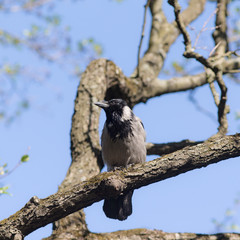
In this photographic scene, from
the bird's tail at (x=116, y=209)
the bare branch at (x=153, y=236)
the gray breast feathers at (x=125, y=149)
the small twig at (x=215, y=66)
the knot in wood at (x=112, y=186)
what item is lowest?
the bare branch at (x=153, y=236)

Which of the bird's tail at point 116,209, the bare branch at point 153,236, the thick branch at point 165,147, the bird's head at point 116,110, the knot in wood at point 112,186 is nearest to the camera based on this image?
the knot in wood at point 112,186

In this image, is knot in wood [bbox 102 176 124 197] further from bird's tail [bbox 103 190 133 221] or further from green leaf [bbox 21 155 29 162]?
bird's tail [bbox 103 190 133 221]

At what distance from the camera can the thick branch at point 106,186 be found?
3656 millimetres

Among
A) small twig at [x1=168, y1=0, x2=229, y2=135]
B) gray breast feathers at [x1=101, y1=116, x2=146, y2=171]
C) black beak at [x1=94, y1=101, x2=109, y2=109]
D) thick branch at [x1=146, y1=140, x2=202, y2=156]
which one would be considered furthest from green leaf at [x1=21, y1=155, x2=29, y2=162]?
small twig at [x1=168, y1=0, x2=229, y2=135]

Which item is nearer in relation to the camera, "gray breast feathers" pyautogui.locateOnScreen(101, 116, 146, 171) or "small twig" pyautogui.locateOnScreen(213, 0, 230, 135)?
"small twig" pyautogui.locateOnScreen(213, 0, 230, 135)

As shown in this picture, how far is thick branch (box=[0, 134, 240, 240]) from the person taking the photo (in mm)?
3656

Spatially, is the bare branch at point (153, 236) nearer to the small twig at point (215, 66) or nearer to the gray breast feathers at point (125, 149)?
the gray breast feathers at point (125, 149)

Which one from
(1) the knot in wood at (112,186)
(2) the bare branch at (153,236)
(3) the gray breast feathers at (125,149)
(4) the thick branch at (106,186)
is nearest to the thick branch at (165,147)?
(3) the gray breast feathers at (125,149)

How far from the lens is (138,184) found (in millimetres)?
3848

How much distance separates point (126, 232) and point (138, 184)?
854mm

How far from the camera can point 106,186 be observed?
364 centimetres

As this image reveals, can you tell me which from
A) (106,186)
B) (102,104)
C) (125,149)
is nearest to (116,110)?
(102,104)

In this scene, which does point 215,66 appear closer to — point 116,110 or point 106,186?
point 116,110

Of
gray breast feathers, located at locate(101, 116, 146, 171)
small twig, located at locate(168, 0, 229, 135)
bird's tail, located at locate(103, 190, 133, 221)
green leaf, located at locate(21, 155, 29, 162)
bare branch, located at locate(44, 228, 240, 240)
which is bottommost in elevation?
bare branch, located at locate(44, 228, 240, 240)
